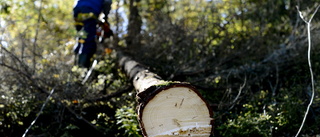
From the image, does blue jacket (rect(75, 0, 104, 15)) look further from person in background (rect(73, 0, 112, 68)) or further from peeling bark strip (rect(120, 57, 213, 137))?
peeling bark strip (rect(120, 57, 213, 137))

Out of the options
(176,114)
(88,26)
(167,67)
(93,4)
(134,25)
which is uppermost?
(134,25)

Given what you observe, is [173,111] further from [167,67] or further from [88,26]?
[88,26]

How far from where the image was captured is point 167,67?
566 centimetres

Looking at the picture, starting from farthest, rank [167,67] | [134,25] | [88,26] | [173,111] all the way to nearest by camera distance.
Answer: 1. [134,25]
2. [88,26]
3. [167,67]
4. [173,111]

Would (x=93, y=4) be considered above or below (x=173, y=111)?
above

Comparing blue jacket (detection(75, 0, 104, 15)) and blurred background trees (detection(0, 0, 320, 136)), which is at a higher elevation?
blue jacket (detection(75, 0, 104, 15))

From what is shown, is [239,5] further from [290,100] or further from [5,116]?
[5,116]

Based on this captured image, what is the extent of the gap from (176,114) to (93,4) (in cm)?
373

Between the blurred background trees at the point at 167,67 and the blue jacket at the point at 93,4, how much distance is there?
0.52 m

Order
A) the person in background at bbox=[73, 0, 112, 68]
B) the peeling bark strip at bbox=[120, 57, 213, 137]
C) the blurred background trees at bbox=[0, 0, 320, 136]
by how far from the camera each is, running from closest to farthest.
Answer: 1. the peeling bark strip at bbox=[120, 57, 213, 137]
2. the blurred background trees at bbox=[0, 0, 320, 136]
3. the person in background at bbox=[73, 0, 112, 68]

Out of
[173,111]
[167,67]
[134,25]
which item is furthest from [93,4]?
[173,111]

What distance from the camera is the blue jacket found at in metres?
6.00

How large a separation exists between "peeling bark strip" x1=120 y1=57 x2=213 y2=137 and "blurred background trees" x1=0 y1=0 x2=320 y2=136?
0.62 meters

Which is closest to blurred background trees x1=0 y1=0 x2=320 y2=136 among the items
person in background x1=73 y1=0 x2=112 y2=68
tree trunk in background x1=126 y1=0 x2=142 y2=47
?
tree trunk in background x1=126 y1=0 x2=142 y2=47
